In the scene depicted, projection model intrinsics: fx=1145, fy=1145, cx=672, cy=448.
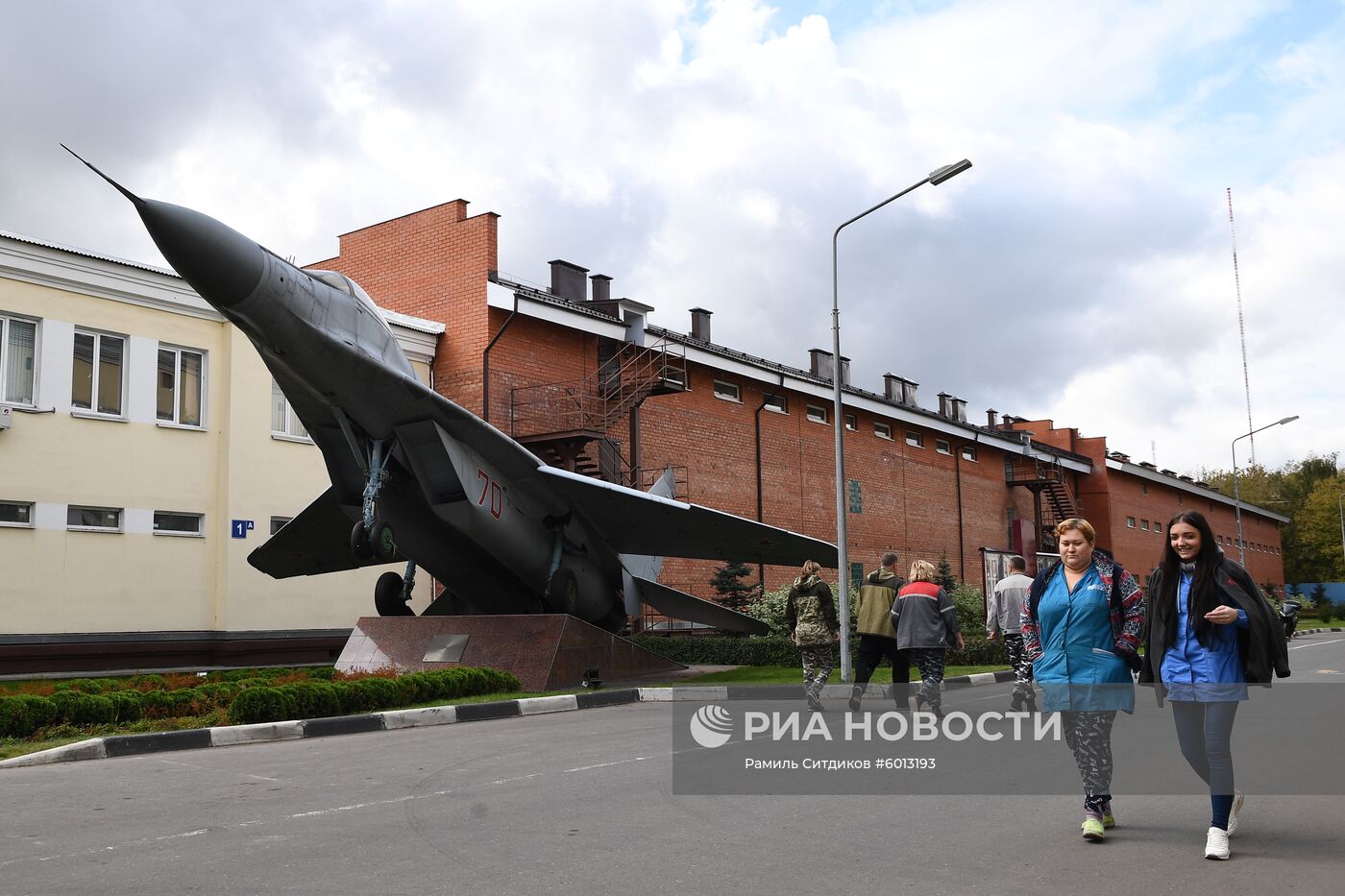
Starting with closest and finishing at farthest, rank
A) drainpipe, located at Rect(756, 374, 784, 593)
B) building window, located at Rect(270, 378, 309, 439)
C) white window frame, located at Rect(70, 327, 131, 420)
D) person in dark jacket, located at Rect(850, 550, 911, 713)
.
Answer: person in dark jacket, located at Rect(850, 550, 911, 713) < white window frame, located at Rect(70, 327, 131, 420) < building window, located at Rect(270, 378, 309, 439) < drainpipe, located at Rect(756, 374, 784, 593)

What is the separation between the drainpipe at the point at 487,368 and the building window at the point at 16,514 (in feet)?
27.9

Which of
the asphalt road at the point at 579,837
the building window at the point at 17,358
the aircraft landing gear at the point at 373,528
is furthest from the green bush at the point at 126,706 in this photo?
the building window at the point at 17,358

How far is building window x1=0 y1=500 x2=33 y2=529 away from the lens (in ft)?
61.2

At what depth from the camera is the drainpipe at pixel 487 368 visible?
78.6ft

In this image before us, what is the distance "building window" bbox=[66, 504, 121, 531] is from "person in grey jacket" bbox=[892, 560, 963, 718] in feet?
48.2

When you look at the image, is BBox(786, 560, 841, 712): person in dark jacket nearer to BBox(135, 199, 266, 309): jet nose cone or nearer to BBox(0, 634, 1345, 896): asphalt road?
BBox(0, 634, 1345, 896): asphalt road

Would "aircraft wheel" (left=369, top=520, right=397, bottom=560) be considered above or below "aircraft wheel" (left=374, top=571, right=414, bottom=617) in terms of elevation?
above

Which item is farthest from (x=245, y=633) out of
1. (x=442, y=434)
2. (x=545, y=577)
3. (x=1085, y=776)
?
(x=1085, y=776)

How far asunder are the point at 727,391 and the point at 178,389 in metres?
14.1

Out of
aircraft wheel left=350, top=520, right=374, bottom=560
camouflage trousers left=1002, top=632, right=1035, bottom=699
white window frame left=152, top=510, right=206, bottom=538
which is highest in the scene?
white window frame left=152, top=510, right=206, bottom=538

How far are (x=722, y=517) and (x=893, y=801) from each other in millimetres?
10285

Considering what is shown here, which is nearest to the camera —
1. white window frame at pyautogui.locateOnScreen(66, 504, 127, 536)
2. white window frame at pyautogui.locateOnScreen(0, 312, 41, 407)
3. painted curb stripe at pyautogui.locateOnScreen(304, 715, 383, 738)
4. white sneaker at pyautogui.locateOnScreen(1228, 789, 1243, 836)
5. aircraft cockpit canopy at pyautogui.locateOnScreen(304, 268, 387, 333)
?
white sneaker at pyautogui.locateOnScreen(1228, 789, 1243, 836)

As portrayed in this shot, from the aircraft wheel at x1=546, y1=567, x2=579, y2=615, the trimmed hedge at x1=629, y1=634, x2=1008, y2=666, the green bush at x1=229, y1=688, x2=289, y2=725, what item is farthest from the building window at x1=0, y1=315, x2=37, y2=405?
the trimmed hedge at x1=629, y1=634, x2=1008, y2=666

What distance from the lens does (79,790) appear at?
743 centimetres
